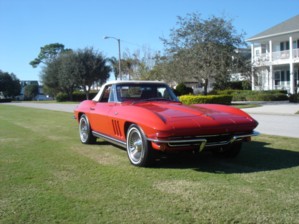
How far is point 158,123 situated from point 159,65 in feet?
89.4

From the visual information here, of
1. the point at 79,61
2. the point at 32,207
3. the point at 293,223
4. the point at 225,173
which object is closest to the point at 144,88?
the point at 225,173

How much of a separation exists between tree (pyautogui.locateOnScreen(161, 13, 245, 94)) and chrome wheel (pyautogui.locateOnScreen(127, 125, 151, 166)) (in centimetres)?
2339

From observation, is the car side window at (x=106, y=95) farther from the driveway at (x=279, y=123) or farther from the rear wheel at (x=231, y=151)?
the driveway at (x=279, y=123)

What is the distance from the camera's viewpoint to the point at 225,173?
→ 5.52 metres

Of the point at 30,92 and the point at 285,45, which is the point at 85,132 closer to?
the point at 285,45

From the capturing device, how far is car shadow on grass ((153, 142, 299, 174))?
582 cm

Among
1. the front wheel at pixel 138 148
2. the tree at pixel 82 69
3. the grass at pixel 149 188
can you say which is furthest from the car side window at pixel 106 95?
the tree at pixel 82 69

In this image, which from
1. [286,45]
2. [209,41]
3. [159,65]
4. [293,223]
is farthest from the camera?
[286,45]

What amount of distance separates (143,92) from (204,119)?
206 centimetres

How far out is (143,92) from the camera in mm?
7574

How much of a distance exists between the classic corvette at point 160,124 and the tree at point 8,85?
87.4 meters

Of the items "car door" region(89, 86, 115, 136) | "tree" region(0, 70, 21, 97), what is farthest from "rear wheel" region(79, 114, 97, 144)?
"tree" region(0, 70, 21, 97)

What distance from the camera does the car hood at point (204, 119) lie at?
221 inches

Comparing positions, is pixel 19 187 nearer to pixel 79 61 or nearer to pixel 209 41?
pixel 209 41
